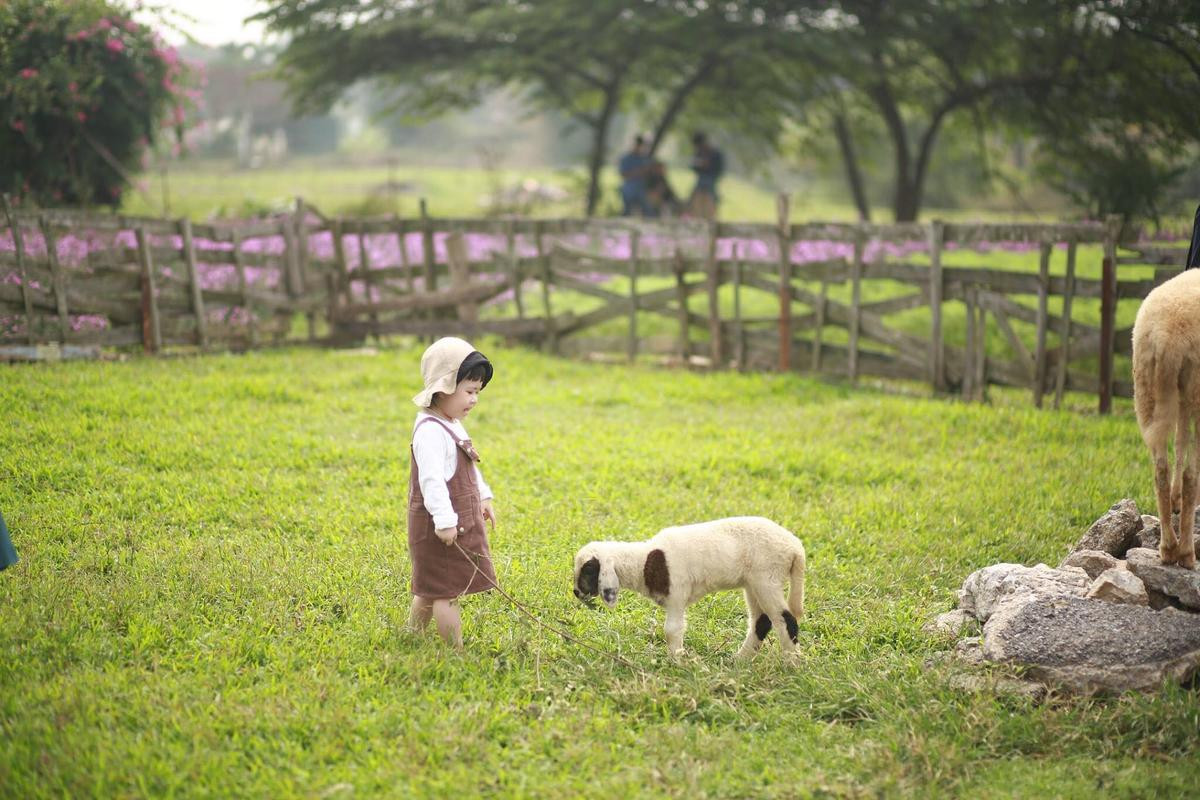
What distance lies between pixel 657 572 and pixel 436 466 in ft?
3.54

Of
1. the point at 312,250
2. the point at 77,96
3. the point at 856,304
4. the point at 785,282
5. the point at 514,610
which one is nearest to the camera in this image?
the point at 514,610

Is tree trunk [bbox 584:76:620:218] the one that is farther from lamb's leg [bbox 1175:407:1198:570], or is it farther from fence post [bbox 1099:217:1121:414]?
lamb's leg [bbox 1175:407:1198:570]

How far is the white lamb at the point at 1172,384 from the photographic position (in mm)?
4223

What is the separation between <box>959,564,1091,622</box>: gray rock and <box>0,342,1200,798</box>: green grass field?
14.2 inches

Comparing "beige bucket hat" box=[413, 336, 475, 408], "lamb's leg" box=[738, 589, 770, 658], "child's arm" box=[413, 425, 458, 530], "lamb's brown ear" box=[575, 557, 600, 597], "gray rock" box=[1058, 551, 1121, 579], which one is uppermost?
"beige bucket hat" box=[413, 336, 475, 408]

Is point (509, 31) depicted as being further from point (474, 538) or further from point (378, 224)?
point (474, 538)

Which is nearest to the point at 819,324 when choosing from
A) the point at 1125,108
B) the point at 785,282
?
the point at 785,282

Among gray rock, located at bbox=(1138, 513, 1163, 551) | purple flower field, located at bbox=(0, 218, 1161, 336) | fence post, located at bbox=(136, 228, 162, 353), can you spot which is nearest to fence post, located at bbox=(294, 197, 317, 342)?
purple flower field, located at bbox=(0, 218, 1161, 336)

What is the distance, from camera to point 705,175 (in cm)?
2045

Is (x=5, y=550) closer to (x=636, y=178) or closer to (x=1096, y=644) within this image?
(x=1096, y=644)

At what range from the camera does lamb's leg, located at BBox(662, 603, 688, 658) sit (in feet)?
14.6

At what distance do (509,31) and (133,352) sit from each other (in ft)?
41.4

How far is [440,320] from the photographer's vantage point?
1330cm

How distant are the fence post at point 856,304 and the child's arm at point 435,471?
276 inches
